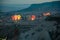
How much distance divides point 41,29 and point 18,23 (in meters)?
0.29

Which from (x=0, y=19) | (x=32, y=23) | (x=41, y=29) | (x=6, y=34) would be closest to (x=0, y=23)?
(x=0, y=19)

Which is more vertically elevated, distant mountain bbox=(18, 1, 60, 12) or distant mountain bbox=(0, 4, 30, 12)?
distant mountain bbox=(0, 4, 30, 12)

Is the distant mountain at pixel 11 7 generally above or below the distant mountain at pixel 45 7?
above

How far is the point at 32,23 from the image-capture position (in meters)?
1.35

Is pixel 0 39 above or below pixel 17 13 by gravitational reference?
below

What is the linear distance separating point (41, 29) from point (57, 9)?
0.32 metres

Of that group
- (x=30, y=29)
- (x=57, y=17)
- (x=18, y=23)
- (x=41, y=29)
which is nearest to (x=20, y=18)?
(x=18, y=23)

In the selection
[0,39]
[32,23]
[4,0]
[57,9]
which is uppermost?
[4,0]

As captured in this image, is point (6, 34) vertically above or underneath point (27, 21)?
underneath

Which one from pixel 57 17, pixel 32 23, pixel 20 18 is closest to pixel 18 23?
pixel 20 18

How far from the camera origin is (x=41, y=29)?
134 cm

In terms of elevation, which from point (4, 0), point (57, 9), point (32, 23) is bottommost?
point (32, 23)

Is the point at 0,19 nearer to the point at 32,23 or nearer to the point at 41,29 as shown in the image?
the point at 32,23

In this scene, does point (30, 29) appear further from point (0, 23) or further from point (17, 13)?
point (0, 23)
